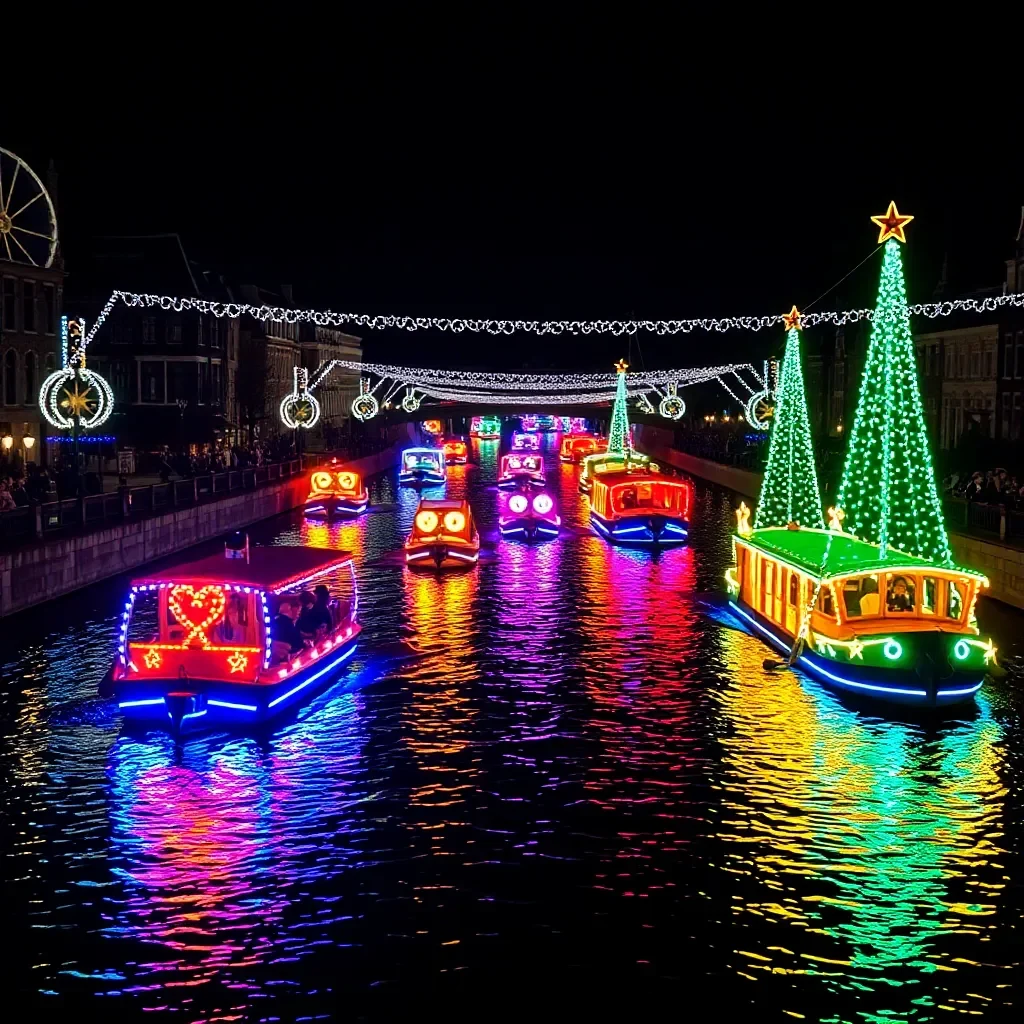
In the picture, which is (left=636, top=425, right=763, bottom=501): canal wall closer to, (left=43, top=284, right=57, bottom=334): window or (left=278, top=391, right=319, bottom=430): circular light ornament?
(left=278, top=391, right=319, bottom=430): circular light ornament

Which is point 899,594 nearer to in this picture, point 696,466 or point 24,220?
point 24,220

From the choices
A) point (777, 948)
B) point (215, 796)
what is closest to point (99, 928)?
point (215, 796)

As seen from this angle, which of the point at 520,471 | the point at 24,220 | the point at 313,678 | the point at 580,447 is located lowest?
the point at 313,678

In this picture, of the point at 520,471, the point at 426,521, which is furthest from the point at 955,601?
the point at 520,471

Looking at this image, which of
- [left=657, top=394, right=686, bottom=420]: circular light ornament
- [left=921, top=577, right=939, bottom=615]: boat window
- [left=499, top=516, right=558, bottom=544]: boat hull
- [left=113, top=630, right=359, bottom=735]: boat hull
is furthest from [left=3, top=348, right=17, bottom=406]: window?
[left=657, top=394, right=686, bottom=420]: circular light ornament

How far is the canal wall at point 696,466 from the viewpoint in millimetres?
85312

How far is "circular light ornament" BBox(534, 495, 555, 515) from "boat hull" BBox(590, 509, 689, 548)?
13.8 ft

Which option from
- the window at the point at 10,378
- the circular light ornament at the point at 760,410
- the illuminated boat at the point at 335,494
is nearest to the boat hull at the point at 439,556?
the illuminated boat at the point at 335,494

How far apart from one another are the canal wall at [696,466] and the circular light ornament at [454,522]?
17672mm

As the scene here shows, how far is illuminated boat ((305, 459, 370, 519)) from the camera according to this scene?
7644cm

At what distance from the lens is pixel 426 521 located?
184 ft

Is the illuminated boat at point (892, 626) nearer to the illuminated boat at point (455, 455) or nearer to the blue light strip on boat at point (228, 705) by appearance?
the blue light strip on boat at point (228, 705)

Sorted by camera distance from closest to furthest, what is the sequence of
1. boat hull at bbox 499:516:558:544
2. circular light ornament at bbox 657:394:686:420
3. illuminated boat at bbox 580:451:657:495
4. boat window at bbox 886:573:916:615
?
boat window at bbox 886:573:916:615 < boat hull at bbox 499:516:558:544 < illuminated boat at bbox 580:451:657:495 < circular light ornament at bbox 657:394:686:420

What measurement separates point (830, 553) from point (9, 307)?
45.8m
